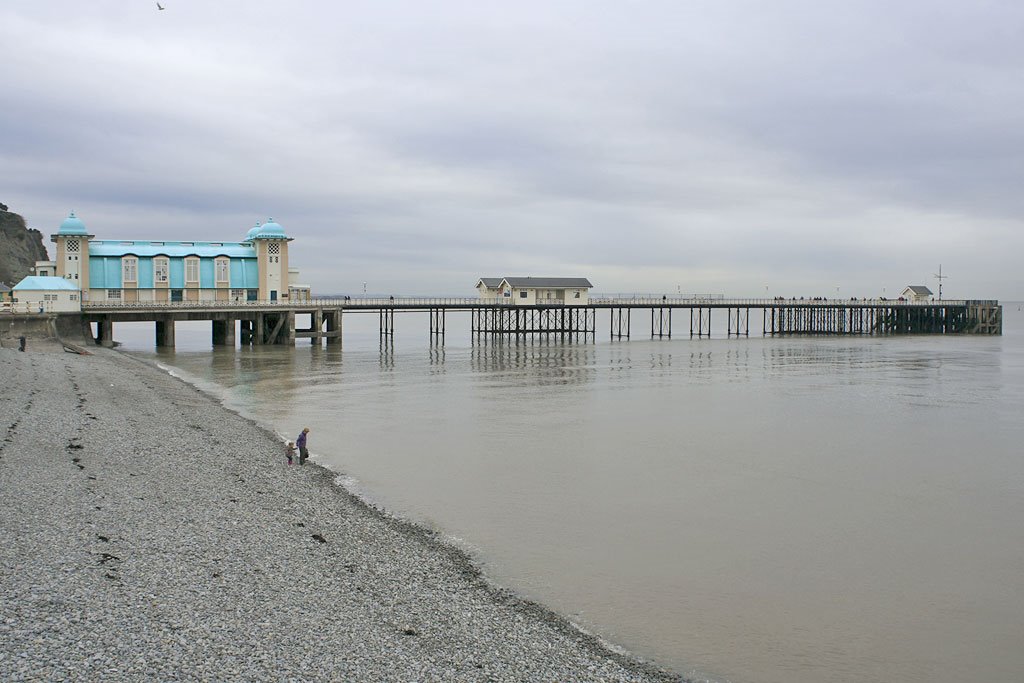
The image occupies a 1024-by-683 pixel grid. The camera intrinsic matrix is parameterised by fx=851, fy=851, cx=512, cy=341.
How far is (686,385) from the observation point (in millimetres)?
37500

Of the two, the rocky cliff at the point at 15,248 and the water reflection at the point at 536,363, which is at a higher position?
the rocky cliff at the point at 15,248

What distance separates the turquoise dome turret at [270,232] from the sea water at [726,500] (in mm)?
20495

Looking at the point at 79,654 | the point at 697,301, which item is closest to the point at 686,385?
the point at 79,654

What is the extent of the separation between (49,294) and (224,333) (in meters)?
12.6

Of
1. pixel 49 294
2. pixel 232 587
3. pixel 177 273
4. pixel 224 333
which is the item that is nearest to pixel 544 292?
pixel 224 333

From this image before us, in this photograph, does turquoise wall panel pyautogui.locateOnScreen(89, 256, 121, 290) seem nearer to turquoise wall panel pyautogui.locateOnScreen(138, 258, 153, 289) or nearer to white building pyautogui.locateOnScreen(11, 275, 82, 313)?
turquoise wall panel pyautogui.locateOnScreen(138, 258, 153, 289)

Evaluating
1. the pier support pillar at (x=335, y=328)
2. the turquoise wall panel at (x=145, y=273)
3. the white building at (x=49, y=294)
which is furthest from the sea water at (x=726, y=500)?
the pier support pillar at (x=335, y=328)

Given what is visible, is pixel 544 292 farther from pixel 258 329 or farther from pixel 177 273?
pixel 177 273

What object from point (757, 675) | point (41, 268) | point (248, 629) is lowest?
point (757, 675)

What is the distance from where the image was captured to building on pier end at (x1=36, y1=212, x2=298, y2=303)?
2142 inches

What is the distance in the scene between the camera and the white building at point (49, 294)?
47.1 meters

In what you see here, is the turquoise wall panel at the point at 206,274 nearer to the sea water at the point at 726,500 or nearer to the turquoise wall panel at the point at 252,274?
the turquoise wall panel at the point at 252,274

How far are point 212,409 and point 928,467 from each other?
20.4 m

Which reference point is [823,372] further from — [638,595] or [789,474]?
[638,595]
